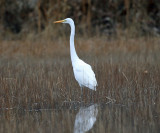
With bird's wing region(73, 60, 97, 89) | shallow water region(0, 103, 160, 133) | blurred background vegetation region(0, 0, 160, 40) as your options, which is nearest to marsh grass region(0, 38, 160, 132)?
shallow water region(0, 103, 160, 133)

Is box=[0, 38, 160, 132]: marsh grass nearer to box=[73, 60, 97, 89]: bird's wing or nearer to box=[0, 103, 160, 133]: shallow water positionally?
box=[0, 103, 160, 133]: shallow water

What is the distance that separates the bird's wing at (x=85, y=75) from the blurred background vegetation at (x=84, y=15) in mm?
6381

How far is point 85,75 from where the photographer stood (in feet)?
21.1

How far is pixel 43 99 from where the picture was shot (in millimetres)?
5863

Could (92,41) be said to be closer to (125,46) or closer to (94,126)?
(125,46)

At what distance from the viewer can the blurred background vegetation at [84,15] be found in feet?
44.9

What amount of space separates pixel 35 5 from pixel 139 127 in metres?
10.6

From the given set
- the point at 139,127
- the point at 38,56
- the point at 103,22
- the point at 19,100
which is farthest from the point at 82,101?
the point at 103,22

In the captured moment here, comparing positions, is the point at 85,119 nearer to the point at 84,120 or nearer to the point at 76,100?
the point at 84,120

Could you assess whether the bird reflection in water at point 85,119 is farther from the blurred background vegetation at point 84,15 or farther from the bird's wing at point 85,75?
the blurred background vegetation at point 84,15

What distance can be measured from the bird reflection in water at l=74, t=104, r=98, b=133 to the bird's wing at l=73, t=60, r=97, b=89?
462 mm

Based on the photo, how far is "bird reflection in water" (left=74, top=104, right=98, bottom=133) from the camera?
186 inches

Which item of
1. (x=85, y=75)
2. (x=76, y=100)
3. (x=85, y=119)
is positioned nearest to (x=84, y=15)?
(x=85, y=75)

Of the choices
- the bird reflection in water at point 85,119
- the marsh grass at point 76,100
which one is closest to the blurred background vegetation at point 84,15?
the marsh grass at point 76,100
